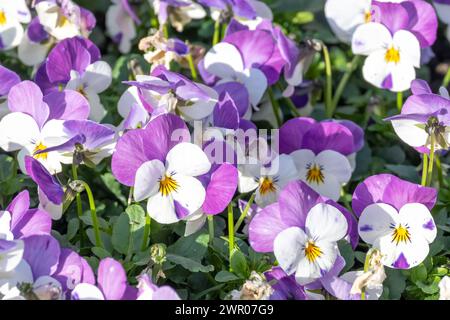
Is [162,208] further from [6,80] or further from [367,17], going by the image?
A: [367,17]

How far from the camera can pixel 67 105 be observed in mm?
1780

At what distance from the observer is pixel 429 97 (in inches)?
68.2

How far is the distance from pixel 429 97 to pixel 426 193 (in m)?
0.18

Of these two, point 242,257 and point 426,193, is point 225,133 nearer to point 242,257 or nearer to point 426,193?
point 242,257

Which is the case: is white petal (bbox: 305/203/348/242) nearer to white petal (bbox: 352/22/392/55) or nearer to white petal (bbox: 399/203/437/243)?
white petal (bbox: 399/203/437/243)

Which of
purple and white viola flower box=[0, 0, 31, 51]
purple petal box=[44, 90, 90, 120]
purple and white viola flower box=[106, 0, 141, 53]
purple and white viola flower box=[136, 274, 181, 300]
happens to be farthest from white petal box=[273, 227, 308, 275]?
purple and white viola flower box=[106, 0, 141, 53]

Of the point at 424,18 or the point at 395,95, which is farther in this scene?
the point at 395,95

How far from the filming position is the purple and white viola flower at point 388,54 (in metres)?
2.04

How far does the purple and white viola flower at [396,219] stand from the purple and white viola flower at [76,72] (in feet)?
2.01

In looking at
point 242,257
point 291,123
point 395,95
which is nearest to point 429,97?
point 291,123

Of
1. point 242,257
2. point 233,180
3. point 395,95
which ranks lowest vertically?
point 395,95

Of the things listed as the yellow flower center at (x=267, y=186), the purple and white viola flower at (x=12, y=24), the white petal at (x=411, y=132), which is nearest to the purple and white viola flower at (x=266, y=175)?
the yellow flower center at (x=267, y=186)

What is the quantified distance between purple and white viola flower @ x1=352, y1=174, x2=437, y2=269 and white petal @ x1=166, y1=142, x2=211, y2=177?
316mm
